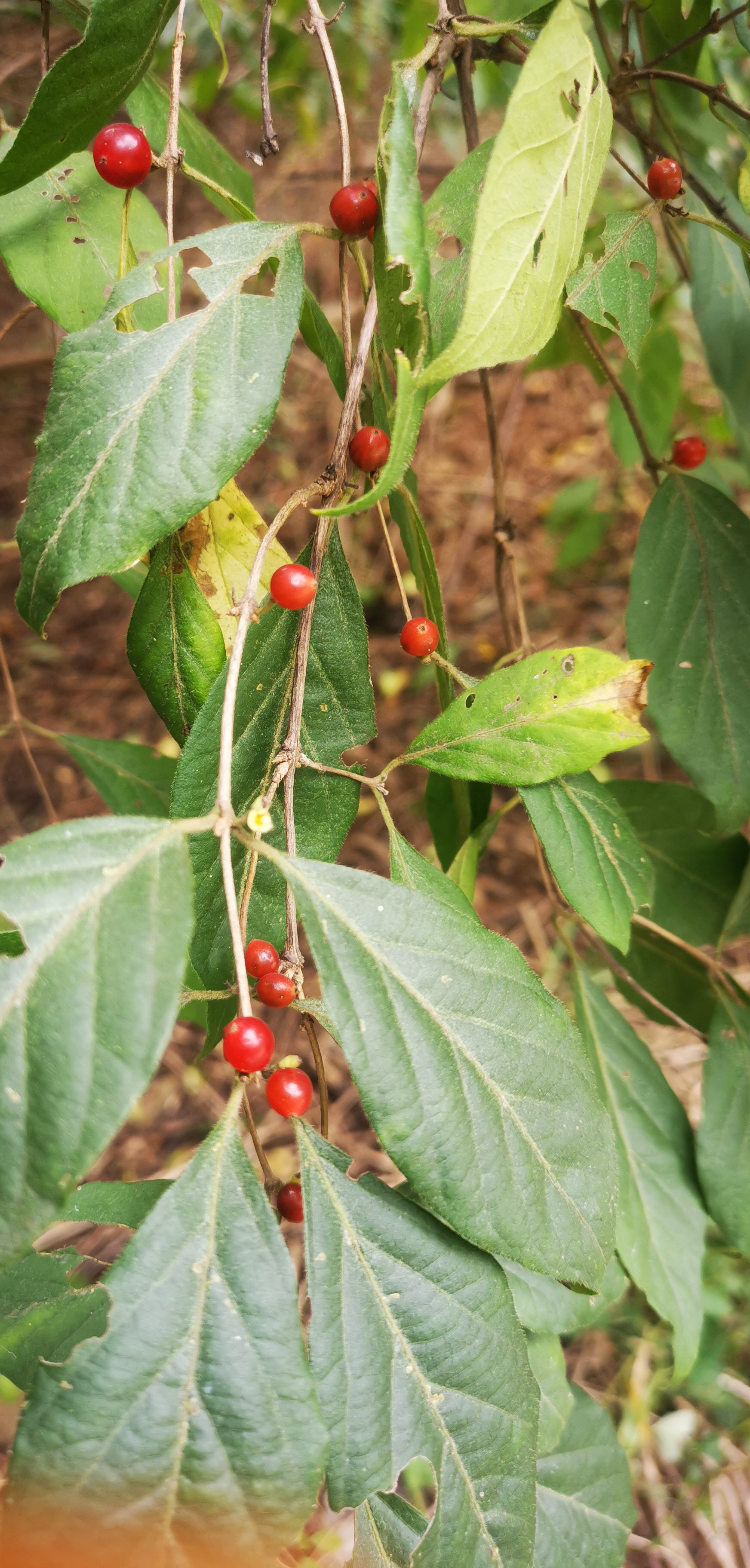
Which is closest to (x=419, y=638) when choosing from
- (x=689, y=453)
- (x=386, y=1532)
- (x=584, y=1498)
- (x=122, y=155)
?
(x=122, y=155)

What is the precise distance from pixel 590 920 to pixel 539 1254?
0.30 metres

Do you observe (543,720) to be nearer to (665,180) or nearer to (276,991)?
(276,991)

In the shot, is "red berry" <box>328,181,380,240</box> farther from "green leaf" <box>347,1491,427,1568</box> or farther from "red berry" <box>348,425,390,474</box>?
"green leaf" <box>347,1491,427,1568</box>

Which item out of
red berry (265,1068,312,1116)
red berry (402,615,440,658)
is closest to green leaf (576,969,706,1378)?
red berry (265,1068,312,1116)

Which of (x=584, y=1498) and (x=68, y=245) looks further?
(x=584, y=1498)

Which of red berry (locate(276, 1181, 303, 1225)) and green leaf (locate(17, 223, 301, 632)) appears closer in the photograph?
green leaf (locate(17, 223, 301, 632))

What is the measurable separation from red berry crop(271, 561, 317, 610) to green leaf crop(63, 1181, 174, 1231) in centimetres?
43

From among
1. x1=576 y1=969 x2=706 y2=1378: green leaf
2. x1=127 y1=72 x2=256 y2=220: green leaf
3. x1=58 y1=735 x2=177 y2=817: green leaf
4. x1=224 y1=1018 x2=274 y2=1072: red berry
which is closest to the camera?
x1=224 y1=1018 x2=274 y2=1072: red berry

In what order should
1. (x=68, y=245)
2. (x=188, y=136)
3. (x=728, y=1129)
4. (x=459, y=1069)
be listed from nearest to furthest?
(x=459, y=1069) → (x=68, y=245) → (x=188, y=136) → (x=728, y=1129)

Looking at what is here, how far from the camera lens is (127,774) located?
1.29 metres

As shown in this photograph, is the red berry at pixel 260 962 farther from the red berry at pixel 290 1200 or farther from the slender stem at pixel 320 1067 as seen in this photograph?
the red berry at pixel 290 1200

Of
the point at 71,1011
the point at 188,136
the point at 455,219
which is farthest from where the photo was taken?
the point at 188,136

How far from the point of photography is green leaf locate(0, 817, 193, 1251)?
45 cm

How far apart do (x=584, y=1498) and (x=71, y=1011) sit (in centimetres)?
96
